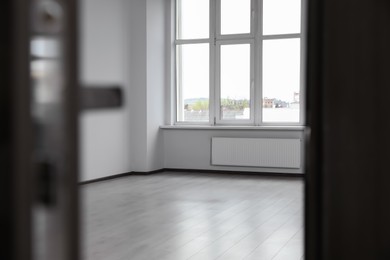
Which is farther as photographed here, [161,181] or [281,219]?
[161,181]

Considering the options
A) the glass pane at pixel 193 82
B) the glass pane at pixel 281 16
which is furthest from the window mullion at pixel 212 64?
the glass pane at pixel 281 16

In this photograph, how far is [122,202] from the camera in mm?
5559

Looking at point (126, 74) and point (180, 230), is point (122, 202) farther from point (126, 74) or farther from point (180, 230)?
point (126, 74)

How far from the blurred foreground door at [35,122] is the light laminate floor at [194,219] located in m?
3.03

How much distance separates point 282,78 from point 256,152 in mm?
1268

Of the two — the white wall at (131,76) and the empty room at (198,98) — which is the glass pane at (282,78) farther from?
the white wall at (131,76)

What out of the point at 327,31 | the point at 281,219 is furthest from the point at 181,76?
the point at 327,31

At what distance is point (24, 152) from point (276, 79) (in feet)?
25.9

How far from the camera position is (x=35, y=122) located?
298mm

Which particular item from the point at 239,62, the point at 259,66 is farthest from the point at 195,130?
the point at 259,66

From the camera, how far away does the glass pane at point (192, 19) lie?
837 cm

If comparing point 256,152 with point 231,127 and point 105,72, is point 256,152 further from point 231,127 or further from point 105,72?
point 105,72

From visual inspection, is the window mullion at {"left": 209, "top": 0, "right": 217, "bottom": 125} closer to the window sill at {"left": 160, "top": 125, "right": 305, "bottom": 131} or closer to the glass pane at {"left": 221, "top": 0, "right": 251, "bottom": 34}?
the glass pane at {"left": 221, "top": 0, "right": 251, "bottom": 34}

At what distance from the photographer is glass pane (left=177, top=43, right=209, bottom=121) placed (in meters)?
8.45
